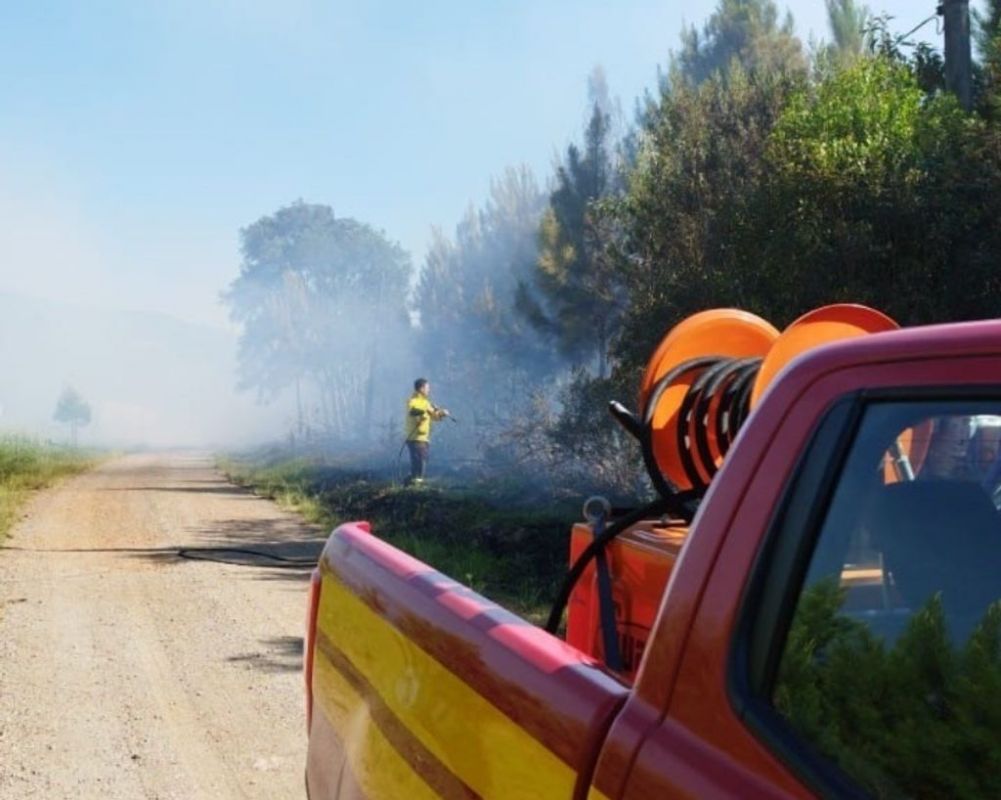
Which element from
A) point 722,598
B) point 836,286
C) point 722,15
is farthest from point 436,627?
point 722,15

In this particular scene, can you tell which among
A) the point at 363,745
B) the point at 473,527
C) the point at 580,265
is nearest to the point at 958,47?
the point at 473,527

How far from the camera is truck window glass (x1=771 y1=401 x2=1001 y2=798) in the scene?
4.72 feet

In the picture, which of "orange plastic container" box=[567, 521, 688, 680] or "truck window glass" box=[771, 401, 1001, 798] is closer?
"truck window glass" box=[771, 401, 1001, 798]

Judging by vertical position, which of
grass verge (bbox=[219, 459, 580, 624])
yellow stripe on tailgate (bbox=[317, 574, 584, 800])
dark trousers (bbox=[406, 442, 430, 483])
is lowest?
grass verge (bbox=[219, 459, 580, 624])

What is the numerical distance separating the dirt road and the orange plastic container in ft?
8.52

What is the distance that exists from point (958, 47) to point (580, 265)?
60.1ft

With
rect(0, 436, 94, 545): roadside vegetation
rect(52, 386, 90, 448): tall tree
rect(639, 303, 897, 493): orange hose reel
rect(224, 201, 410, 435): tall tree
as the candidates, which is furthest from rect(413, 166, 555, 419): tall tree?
rect(52, 386, 90, 448): tall tree

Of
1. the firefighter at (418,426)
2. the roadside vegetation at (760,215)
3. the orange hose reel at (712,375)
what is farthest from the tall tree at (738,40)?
the orange hose reel at (712,375)

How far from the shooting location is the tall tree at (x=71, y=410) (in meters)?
93.3

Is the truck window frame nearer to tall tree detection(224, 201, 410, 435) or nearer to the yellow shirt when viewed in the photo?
the yellow shirt

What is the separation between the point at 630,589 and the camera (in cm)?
303

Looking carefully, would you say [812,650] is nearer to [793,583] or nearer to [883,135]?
[793,583]

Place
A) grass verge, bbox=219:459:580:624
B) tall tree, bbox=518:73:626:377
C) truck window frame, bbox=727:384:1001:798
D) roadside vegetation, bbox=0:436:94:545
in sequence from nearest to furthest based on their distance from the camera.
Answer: truck window frame, bbox=727:384:1001:798 < grass verge, bbox=219:459:580:624 < roadside vegetation, bbox=0:436:94:545 < tall tree, bbox=518:73:626:377

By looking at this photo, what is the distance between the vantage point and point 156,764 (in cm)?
579
